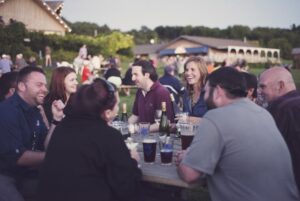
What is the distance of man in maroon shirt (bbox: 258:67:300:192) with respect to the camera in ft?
10.5

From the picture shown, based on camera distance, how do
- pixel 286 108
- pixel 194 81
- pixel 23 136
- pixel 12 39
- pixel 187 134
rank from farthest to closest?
pixel 12 39 → pixel 194 81 → pixel 23 136 → pixel 187 134 → pixel 286 108

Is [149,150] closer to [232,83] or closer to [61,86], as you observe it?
[232,83]

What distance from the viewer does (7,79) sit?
480 centimetres

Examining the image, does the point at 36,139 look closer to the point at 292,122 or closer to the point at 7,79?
the point at 7,79

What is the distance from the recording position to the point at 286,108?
326 cm

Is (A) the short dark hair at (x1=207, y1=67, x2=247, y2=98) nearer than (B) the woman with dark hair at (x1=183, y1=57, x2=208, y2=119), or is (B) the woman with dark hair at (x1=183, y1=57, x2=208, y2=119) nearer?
(A) the short dark hair at (x1=207, y1=67, x2=247, y2=98)

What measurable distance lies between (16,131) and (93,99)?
3.41 feet

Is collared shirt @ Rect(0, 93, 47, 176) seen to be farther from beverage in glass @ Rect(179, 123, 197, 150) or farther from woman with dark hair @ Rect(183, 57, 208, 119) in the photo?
woman with dark hair @ Rect(183, 57, 208, 119)

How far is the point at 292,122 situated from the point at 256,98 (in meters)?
2.40

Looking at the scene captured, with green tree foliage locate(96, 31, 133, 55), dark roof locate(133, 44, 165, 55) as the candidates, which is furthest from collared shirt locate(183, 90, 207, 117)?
dark roof locate(133, 44, 165, 55)

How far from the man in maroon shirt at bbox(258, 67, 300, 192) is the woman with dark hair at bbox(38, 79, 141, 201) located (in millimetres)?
1293

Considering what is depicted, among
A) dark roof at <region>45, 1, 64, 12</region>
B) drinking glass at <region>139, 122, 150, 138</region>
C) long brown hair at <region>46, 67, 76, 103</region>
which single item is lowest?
drinking glass at <region>139, 122, 150, 138</region>

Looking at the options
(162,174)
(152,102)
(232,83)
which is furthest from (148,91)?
(232,83)

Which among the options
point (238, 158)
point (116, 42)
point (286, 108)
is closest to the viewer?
point (238, 158)
